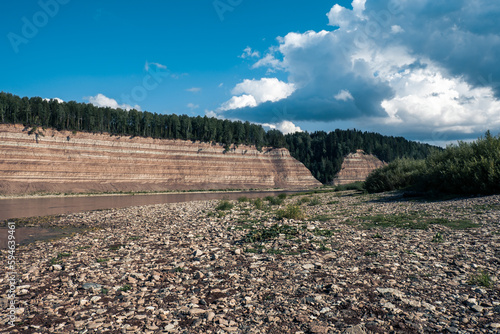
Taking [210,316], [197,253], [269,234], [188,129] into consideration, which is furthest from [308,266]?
[188,129]

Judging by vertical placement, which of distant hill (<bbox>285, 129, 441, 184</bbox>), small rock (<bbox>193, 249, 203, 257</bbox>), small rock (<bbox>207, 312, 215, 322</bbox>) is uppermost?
distant hill (<bbox>285, 129, 441, 184</bbox>)

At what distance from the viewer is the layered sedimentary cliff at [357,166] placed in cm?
15175

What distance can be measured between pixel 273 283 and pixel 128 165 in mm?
102228

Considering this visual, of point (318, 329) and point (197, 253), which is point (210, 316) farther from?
point (197, 253)

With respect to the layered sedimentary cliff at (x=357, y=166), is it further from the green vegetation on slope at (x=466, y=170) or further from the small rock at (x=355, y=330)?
the small rock at (x=355, y=330)

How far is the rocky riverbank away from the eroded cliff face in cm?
8533

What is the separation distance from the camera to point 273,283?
791cm

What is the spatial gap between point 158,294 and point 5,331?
3086 mm

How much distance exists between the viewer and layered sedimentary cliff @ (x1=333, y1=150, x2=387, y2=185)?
152 m

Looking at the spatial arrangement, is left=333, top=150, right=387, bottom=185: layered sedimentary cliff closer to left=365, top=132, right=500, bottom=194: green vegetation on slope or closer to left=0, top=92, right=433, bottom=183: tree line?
left=0, top=92, right=433, bottom=183: tree line

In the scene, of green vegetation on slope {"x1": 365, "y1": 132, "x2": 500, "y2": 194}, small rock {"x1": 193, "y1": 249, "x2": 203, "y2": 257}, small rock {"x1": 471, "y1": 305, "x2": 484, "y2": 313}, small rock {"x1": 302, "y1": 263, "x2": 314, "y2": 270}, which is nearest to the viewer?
small rock {"x1": 471, "y1": 305, "x2": 484, "y2": 313}

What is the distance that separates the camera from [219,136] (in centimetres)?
13088

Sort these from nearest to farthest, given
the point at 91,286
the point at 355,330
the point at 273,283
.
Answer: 1. the point at 355,330
2. the point at 273,283
3. the point at 91,286

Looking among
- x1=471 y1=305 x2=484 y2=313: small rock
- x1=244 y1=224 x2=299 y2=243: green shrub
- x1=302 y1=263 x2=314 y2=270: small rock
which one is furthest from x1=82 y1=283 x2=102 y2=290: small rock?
x1=471 y1=305 x2=484 y2=313: small rock
